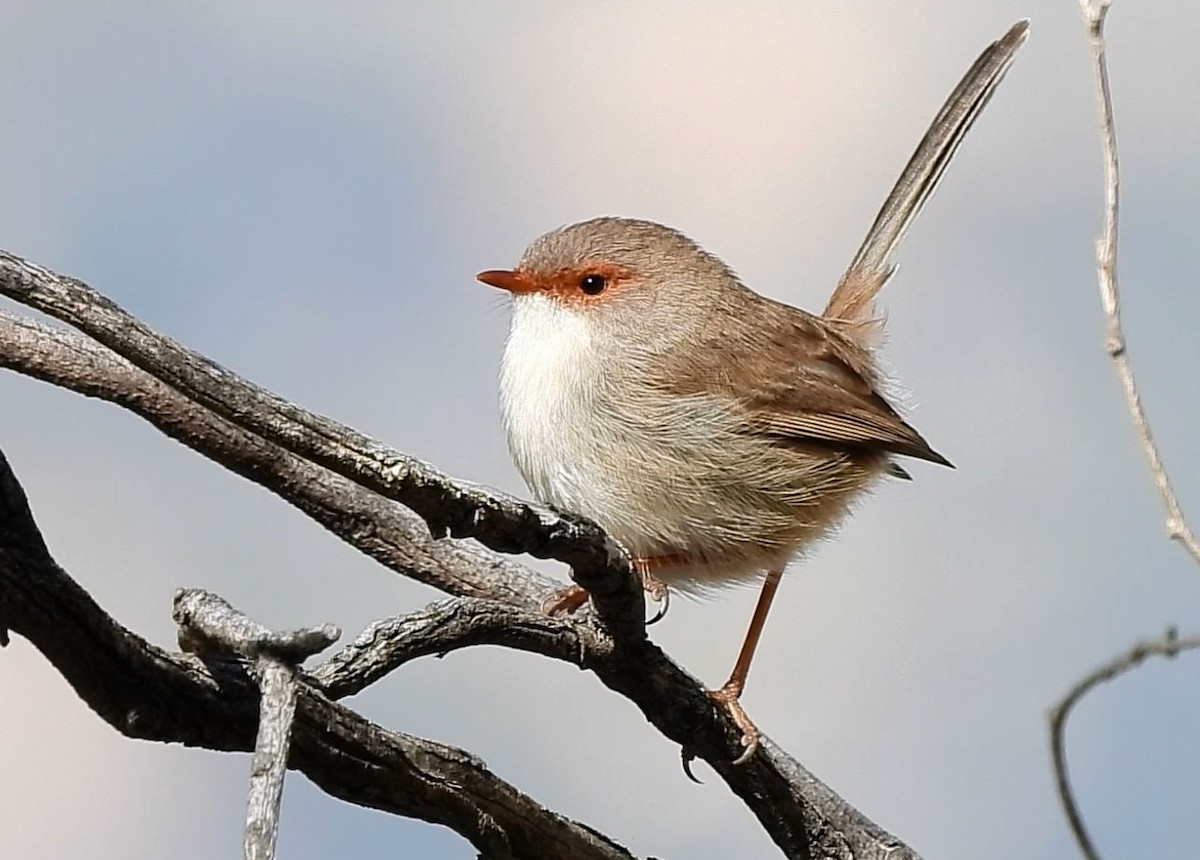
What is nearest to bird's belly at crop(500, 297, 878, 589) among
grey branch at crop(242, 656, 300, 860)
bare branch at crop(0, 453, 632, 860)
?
bare branch at crop(0, 453, 632, 860)

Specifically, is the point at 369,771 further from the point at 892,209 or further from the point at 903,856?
the point at 892,209

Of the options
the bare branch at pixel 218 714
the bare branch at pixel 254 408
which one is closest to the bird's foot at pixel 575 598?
the bare branch at pixel 218 714

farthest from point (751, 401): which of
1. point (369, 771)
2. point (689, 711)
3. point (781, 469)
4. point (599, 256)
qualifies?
point (369, 771)

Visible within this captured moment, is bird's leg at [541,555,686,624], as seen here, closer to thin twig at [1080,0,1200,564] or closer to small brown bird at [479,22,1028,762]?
small brown bird at [479,22,1028,762]

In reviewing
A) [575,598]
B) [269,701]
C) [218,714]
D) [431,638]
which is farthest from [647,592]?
[269,701]

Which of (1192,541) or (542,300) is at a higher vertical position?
(542,300)

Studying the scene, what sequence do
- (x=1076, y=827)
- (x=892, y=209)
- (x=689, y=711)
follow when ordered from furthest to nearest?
(x=892, y=209)
(x=689, y=711)
(x=1076, y=827)

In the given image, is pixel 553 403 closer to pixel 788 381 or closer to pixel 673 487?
pixel 673 487
